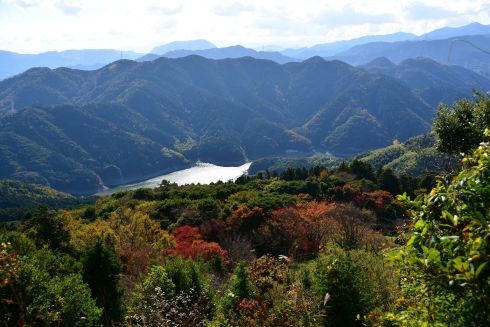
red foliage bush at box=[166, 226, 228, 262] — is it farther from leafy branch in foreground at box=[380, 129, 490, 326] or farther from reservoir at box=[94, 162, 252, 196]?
reservoir at box=[94, 162, 252, 196]

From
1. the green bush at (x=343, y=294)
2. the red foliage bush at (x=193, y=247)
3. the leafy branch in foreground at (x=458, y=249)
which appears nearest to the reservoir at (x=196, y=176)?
the red foliage bush at (x=193, y=247)

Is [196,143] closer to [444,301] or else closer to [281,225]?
[281,225]

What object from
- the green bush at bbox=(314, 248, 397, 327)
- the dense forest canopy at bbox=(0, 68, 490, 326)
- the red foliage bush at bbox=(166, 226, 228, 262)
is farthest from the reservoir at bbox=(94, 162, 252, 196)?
the green bush at bbox=(314, 248, 397, 327)

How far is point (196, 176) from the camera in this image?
134 meters

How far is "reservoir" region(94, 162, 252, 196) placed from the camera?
12411 cm

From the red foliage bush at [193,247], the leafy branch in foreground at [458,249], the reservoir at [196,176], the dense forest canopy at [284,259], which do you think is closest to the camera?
the leafy branch in foreground at [458,249]

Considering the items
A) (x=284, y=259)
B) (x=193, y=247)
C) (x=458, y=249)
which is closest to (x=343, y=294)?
(x=284, y=259)

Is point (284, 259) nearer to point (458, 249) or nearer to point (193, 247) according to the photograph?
point (458, 249)

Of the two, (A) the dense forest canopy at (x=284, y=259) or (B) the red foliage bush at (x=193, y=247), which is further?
(B) the red foliage bush at (x=193, y=247)

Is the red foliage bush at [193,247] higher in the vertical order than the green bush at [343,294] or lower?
lower

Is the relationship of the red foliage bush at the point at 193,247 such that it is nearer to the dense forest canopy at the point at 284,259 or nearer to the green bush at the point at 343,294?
the dense forest canopy at the point at 284,259

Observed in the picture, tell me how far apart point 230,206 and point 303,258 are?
1286 cm

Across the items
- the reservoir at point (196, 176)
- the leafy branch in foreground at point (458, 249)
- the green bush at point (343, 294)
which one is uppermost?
the leafy branch in foreground at point (458, 249)

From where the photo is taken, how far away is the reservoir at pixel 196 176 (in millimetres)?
124113
